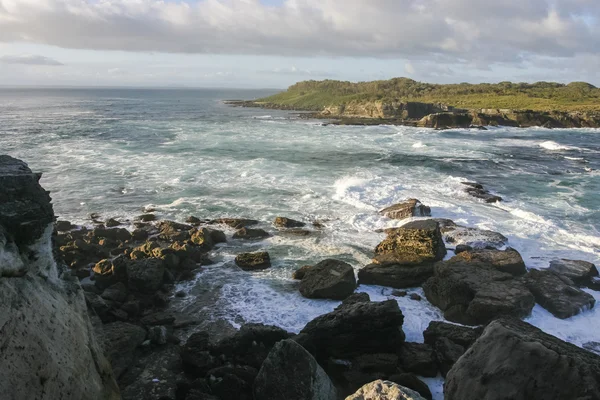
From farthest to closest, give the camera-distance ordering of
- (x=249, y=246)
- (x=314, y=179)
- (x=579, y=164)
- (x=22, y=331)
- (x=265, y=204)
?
(x=579, y=164)
(x=314, y=179)
(x=265, y=204)
(x=249, y=246)
(x=22, y=331)

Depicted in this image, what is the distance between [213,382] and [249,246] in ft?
40.3

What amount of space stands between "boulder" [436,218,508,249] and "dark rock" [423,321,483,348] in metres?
8.31

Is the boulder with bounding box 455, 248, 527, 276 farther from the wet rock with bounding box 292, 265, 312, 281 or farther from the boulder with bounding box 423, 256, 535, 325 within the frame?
the wet rock with bounding box 292, 265, 312, 281

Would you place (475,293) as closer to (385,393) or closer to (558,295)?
(558,295)

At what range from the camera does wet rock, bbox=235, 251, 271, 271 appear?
20.9 m

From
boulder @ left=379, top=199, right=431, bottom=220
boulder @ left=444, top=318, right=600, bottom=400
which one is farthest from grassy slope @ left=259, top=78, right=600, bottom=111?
boulder @ left=444, top=318, right=600, bottom=400

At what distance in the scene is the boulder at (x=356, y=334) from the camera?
13359 millimetres

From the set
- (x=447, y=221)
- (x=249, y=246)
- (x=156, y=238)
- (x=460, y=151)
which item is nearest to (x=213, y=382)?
(x=249, y=246)

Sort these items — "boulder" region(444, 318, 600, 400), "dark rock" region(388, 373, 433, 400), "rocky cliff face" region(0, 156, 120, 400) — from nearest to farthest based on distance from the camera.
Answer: "rocky cliff face" region(0, 156, 120, 400) < "boulder" region(444, 318, 600, 400) < "dark rock" region(388, 373, 433, 400)

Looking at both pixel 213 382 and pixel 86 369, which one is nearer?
pixel 86 369

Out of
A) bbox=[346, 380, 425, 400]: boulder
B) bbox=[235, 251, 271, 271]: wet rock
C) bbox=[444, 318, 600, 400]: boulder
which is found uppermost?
bbox=[444, 318, 600, 400]: boulder

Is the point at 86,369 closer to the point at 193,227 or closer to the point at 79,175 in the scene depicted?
the point at 193,227

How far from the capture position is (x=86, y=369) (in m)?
9.37

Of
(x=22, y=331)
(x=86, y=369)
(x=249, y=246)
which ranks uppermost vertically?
(x=22, y=331)
